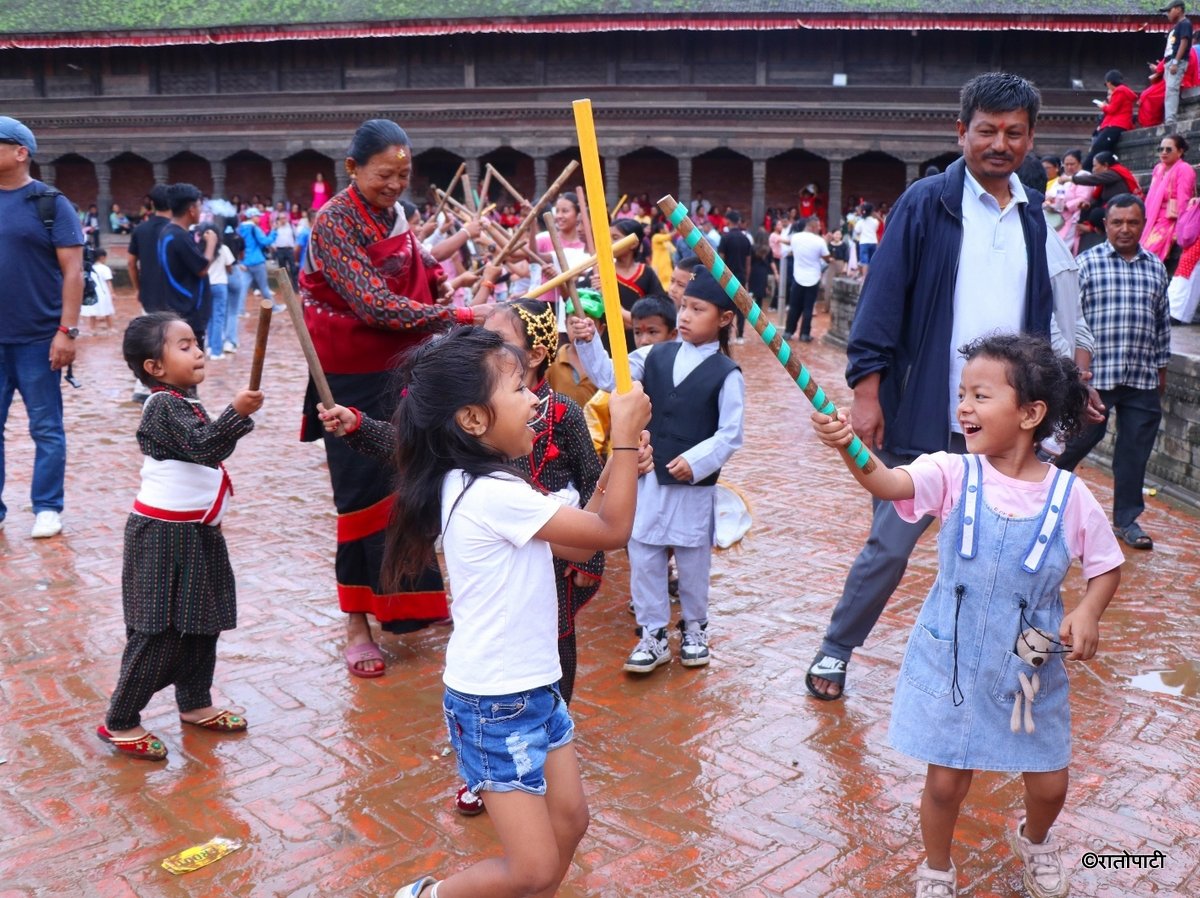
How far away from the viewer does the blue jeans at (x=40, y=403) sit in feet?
19.9

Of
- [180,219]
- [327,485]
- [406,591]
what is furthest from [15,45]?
[406,591]

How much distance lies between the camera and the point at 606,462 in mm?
3629

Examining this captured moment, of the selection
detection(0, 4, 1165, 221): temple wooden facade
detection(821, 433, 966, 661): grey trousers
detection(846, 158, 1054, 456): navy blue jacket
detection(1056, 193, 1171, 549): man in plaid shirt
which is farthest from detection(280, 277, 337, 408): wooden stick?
detection(0, 4, 1165, 221): temple wooden facade

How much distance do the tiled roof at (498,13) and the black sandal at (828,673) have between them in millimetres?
25870

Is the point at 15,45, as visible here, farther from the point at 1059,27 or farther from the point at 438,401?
the point at 438,401

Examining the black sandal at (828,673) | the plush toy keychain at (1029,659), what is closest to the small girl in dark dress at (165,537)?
the black sandal at (828,673)

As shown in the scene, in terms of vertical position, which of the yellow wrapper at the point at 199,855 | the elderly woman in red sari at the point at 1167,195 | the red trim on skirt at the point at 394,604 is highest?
the elderly woman in red sari at the point at 1167,195

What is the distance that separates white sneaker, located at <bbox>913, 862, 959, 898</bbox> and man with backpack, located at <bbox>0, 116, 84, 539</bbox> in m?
5.04

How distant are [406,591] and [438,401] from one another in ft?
7.52

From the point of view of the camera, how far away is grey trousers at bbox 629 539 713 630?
4395 millimetres

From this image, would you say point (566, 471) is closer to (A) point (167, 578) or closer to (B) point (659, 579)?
(B) point (659, 579)

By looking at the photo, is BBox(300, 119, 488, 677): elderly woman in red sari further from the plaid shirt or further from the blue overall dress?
the plaid shirt

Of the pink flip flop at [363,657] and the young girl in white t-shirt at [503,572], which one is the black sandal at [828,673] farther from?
the young girl in white t-shirt at [503,572]

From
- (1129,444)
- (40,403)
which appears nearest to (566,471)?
(40,403)
